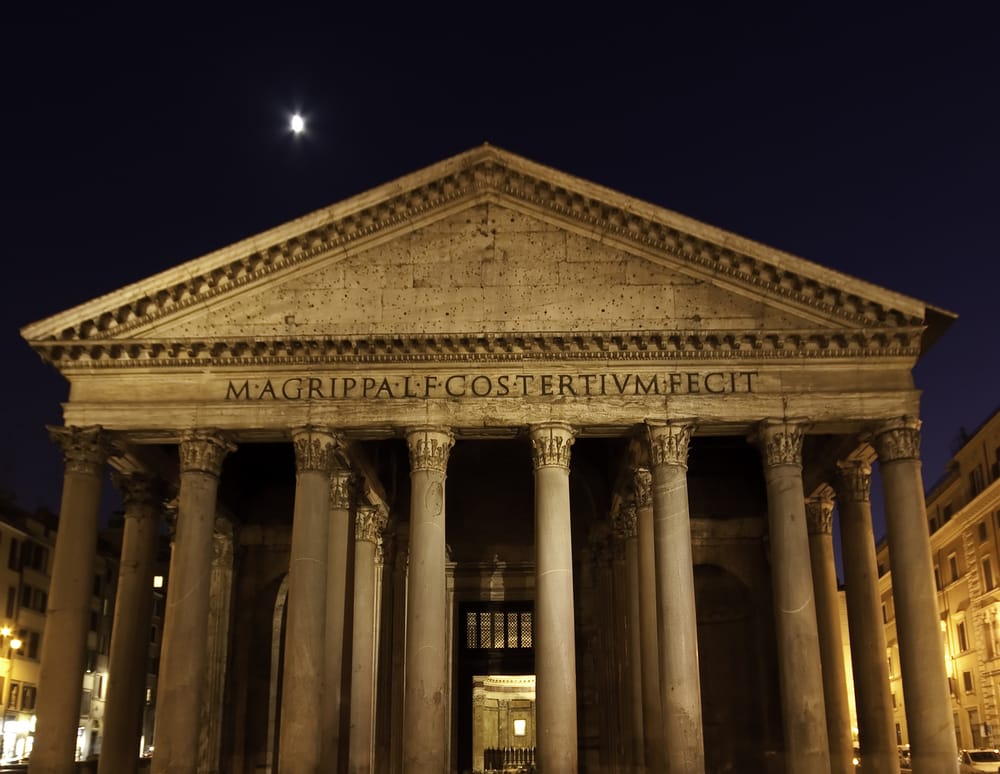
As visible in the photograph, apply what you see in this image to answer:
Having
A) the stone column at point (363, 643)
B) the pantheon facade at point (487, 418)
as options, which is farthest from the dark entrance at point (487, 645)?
the pantheon facade at point (487, 418)

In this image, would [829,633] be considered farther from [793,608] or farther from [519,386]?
[519,386]

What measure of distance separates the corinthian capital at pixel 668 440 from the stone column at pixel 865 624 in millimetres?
5005

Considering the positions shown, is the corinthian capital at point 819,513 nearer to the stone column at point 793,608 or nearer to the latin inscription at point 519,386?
the stone column at point 793,608

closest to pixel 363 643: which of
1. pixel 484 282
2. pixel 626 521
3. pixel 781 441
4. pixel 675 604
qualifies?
pixel 626 521

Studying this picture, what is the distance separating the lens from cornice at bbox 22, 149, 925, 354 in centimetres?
2242

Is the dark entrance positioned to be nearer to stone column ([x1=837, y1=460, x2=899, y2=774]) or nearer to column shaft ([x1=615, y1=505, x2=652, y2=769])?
column shaft ([x1=615, y1=505, x2=652, y2=769])

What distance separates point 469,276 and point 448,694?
1179cm

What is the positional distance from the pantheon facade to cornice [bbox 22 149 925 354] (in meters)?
0.05

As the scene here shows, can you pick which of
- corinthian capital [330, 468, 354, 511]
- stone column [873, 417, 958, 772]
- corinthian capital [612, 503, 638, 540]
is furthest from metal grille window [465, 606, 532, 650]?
stone column [873, 417, 958, 772]

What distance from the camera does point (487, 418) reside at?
2238cm

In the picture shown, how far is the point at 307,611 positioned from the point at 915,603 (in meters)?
11.7

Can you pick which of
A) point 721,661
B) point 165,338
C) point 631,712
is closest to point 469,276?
point 165,338

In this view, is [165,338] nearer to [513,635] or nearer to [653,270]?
[653,270]

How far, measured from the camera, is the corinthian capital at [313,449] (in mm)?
22422
